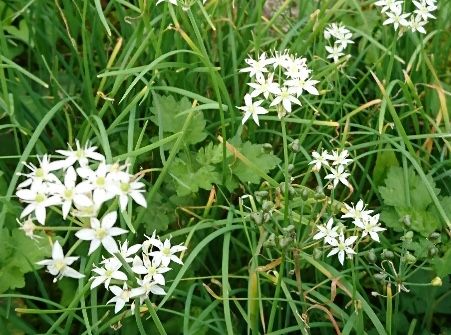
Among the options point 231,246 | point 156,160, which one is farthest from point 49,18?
point 231,246

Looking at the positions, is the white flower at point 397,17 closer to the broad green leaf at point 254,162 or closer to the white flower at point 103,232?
the broad green leaf at point 254,162

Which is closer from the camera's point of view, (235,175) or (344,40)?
(235,175)

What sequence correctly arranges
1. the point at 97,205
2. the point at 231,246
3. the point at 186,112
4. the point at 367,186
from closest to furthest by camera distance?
the point at 97,205 → the point at 186,112 → the point at 231,246 → the point at 367,186

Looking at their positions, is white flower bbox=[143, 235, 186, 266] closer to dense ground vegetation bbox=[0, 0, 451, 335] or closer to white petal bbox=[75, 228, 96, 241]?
dense ground vegetation bbox=[0, 0, 451, 335]

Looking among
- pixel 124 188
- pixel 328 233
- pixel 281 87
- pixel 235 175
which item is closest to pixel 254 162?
pixel 235 175

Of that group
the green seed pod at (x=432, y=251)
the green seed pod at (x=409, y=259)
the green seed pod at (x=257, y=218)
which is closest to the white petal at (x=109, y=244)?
the green seed pod at (x=257, y=218)

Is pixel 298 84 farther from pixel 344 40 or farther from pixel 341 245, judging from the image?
pixel 344 40

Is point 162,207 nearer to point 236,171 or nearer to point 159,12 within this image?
point 236,171
